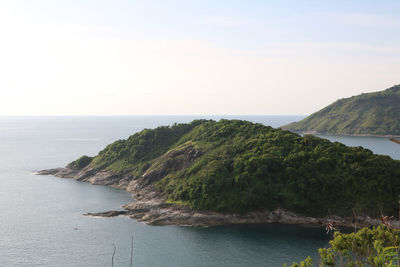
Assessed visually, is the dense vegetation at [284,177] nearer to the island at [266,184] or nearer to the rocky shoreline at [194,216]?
the island at [266,184]

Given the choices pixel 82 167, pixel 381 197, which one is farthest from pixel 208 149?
pixel 82 167

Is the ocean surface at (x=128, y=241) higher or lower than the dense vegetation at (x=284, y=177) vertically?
lower

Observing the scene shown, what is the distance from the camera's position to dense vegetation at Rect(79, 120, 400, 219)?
104438 mm

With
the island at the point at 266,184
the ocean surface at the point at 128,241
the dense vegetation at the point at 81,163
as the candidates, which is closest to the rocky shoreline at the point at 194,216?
the island at the point at 266,184

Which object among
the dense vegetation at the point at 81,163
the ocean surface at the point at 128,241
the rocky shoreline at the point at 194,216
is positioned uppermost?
the dense vegetation at the point at 81,163

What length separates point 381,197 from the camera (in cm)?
10225

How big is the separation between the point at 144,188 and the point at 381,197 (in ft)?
259

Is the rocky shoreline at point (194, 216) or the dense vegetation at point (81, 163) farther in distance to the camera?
the dense vegetation at point (81, 163)

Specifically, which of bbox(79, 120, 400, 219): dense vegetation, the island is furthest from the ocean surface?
bbox(79, 120, 400, 219): dense vegetation

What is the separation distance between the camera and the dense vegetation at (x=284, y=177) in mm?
104438

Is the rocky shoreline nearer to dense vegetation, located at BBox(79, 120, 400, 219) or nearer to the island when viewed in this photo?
the island

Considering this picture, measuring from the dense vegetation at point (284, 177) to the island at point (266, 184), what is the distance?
26 cm

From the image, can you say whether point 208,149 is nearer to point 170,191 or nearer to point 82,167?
point 170,191

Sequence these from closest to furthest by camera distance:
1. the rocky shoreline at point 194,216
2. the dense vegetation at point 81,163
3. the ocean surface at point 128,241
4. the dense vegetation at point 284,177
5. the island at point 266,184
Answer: the ocean surface at point 128,241
the rocky shoreline at point 194,216
the island at point 266,184
the dense vegetation at point 284,177
the dense vegetation at point 81,163
